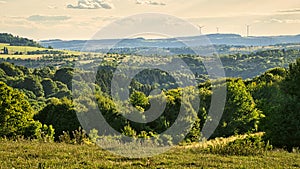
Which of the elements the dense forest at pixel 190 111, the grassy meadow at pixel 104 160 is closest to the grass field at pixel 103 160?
the grassy meadow at pixel 104 160

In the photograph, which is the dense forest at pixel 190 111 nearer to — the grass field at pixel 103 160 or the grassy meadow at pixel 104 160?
the grassy meadow at pixel 104 160

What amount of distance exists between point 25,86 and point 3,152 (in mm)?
123550

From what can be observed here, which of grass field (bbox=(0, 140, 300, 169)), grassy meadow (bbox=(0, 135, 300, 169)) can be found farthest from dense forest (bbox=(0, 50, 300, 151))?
grass field (bbox=(0, 140, 300, 169))

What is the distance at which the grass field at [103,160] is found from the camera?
1379 centimetres

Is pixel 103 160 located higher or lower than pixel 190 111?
higher

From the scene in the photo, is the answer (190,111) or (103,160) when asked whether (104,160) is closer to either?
(103,160)

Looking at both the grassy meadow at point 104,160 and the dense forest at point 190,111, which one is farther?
the dense forest at point 190,111

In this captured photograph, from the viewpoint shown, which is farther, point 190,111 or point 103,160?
point 190,111

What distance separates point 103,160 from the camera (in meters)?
15.2

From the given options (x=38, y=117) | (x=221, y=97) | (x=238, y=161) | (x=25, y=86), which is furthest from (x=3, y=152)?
(x=25, y=86)

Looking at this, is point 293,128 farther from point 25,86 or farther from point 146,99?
point 25,86

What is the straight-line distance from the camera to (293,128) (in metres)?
35.6

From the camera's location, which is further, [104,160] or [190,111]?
[190,111]

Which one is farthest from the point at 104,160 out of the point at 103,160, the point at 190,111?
the point at 190,111
